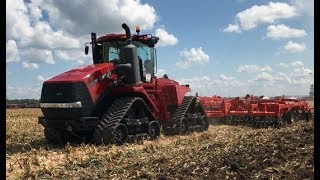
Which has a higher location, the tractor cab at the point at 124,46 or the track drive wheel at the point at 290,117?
the tractor cab at the point at 124,46

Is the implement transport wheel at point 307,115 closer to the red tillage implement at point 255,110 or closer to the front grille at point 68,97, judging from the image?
the red tillage implement at point 255,110

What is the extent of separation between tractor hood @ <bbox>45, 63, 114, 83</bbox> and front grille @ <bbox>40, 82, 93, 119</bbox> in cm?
12

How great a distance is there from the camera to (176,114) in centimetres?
1459

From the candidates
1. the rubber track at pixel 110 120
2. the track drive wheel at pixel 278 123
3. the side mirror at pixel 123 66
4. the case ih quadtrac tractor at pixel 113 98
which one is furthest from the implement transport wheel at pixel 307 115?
the side mirror at pixel 123 66

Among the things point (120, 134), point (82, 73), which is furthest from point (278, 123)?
point (82, 73)

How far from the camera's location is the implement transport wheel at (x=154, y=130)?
12.8m

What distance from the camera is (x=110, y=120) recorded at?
11203 mm

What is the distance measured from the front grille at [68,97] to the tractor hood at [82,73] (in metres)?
0.12

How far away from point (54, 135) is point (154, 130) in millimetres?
2864

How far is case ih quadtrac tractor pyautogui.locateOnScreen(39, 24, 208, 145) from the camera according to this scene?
36.2 ft

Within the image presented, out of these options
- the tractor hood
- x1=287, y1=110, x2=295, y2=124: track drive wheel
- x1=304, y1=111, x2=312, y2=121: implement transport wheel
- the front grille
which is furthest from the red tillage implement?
the front grille

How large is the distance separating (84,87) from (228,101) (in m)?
8.83

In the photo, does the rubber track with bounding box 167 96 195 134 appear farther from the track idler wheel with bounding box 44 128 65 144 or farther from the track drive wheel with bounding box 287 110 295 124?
the track drive wheel with bounding box 287 110 295 124

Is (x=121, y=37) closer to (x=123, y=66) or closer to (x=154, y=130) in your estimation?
(x=123, y=66)
